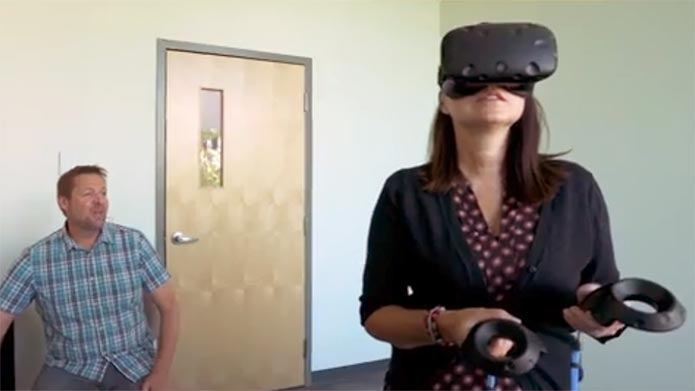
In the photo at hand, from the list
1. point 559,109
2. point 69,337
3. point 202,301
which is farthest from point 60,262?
point 559,109

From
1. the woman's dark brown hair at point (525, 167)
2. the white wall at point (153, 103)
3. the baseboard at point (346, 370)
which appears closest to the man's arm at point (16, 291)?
the white wall at point (153, 103)

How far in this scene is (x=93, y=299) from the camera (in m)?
2.90

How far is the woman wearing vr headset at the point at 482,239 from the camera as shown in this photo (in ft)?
3.35

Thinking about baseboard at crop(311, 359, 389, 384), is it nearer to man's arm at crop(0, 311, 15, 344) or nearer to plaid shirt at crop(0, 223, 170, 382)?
plaid shirt at crop(0, 223, 170, 382)

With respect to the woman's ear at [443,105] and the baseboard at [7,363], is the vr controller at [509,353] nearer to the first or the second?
the woman's ear at [443,105]

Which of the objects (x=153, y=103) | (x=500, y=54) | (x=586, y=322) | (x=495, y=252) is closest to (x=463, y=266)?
(x=495, y=252)

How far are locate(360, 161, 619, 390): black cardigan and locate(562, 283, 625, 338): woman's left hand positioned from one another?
17 mm

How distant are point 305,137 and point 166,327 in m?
1.74

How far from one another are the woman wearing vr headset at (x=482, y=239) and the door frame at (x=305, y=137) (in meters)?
2.91

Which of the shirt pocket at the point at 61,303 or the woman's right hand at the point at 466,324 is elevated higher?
the woman's right hand at the point at 466,324

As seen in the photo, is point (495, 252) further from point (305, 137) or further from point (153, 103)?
point (305, 137)

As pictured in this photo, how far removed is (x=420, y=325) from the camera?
1032 mm

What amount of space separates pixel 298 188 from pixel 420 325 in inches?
134

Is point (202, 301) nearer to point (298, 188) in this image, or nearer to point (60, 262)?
point (298, 188)
